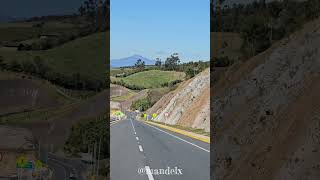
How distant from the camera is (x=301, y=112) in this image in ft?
39.4

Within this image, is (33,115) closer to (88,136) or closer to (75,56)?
(88,136)

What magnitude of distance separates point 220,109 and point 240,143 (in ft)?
40.2

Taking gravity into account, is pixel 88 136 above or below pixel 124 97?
above

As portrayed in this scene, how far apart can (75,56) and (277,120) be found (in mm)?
64066

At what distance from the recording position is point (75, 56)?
75750mm

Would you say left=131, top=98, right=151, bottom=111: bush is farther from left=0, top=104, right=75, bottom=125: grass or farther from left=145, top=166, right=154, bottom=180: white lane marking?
left=145, top=166, right=154, bottom=180: white lane marking

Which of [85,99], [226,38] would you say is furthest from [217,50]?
[85,99]

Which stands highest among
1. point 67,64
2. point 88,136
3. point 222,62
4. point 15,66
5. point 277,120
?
point 222,62

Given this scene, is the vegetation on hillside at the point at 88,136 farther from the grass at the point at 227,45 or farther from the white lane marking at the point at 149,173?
the grass at the point at 227,45

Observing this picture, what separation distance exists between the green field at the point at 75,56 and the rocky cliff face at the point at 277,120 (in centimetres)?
4292

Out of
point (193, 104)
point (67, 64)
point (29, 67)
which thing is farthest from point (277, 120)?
point (67, 64)

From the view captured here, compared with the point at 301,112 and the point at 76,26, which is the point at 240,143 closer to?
the point at 301,112

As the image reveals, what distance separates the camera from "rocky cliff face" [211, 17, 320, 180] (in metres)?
9.77

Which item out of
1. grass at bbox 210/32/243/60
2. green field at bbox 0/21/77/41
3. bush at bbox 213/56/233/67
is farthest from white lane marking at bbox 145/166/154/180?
green field at bbox 0/21/77/41
